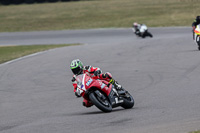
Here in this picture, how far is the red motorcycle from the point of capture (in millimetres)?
8094

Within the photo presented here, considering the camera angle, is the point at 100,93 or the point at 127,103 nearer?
the point at 100,93

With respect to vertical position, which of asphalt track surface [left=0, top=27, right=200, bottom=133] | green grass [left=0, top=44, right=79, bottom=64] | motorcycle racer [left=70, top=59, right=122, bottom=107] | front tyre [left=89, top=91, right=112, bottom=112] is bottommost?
green grass [left=0, top=44, right=79, bottom=64]

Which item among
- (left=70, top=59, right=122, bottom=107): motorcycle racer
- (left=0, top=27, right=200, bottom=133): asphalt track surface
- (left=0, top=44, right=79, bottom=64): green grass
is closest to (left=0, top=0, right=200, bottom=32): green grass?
(left=0, top=44, right=79, bottom=64): green grass

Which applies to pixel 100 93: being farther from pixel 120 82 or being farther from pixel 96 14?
pixel 96 14

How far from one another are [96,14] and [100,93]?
111 feet

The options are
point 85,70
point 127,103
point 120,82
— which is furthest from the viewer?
point 120,82

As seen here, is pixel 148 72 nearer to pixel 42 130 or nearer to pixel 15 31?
pixel 42 130

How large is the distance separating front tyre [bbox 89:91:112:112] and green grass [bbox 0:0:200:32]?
25.5 m

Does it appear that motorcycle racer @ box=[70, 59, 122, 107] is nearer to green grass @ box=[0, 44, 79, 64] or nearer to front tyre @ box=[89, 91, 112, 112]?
front tyre @ box=[89, 91, 112, 112]

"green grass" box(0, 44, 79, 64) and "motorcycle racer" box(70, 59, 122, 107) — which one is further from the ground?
"motorcycle racer" box(70, 59, 122, 107)

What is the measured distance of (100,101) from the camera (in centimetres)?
809

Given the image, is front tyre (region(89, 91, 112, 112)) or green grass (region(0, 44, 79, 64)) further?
green grass (region(0, 44, 79, 64))

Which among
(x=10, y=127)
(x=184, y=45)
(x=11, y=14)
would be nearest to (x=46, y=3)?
(x=11, y=14)

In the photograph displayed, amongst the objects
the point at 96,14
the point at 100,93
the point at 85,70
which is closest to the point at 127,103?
the point at 100,93
